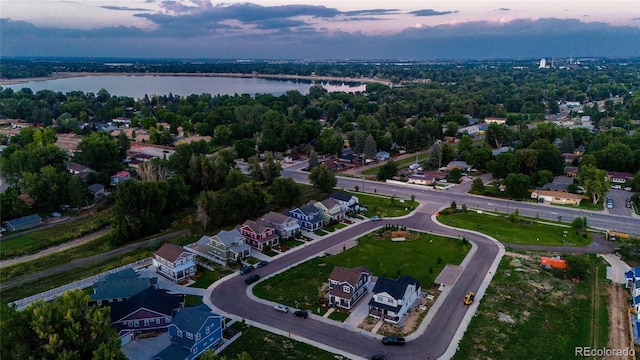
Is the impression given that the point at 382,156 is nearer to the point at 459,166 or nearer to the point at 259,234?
the point at 459,166

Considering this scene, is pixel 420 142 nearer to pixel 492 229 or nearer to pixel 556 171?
pixel 556 171

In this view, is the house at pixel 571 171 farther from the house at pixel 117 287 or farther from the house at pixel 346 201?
the house at pixel 117 287

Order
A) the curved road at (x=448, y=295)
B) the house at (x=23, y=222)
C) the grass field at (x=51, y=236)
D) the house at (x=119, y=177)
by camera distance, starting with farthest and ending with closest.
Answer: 1. the house at (x=119, y=177)
2. the house at (x=23, y=222)
3. the grass field at (x=51, y=236)
4. the curved road at (x=448, y=295)

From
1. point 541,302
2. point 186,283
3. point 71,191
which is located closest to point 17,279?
point 186,283

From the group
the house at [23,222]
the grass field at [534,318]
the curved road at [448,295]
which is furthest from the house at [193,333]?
the house at [23,222]

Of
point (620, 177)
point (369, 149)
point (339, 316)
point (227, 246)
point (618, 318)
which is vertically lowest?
point (618, 318)

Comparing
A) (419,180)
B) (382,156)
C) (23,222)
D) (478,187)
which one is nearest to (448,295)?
(478,187)
